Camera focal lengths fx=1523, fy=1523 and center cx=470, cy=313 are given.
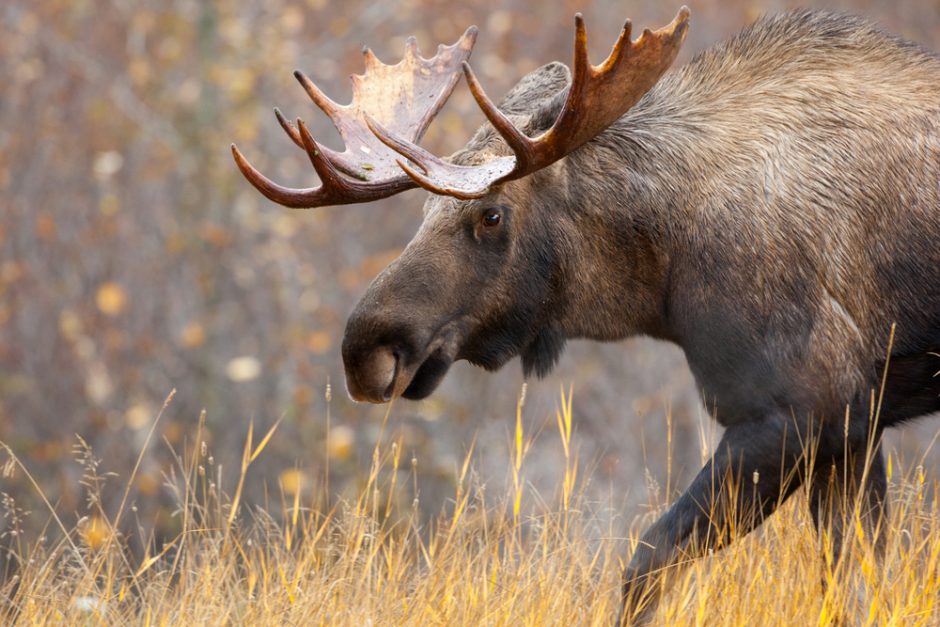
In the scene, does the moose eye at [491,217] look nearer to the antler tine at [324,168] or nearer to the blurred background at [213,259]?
the antler tine at [324,168]

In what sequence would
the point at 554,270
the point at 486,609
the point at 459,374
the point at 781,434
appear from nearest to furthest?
the point at 486,609, the point at 781,434, the point at 554,270, the point at 459,374

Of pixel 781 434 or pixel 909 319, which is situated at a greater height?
pixel 909 319

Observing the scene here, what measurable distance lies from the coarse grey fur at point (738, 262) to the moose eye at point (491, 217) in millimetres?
17

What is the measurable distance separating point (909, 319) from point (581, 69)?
1191 millimetres

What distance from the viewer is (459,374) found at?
13203mm

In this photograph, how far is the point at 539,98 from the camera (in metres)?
4.83

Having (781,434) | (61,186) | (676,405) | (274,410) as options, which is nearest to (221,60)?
(61,186)

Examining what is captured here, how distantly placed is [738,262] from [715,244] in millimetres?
86

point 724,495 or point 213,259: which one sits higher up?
point 724,495

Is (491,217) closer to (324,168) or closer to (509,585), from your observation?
(324,168)

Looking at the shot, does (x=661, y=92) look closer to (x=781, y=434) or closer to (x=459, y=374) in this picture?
(x=781, y=434)

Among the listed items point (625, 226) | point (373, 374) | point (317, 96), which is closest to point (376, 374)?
point (373, 374)

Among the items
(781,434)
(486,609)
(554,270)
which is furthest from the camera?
(554,270)

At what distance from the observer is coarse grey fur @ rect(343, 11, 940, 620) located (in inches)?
165
